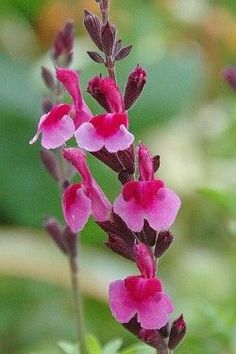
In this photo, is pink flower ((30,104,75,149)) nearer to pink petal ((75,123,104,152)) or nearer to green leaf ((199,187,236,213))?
pink petal ((75,123,104,152))

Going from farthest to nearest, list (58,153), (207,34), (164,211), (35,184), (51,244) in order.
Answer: (207,34) < (35,184) < (51,244) < (58,153) < (164,211)

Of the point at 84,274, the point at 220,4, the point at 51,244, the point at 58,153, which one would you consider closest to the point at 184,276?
the point at 84,274

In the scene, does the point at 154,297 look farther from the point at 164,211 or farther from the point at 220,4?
the point at 220,4

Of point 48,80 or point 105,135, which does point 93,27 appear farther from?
point 48,80

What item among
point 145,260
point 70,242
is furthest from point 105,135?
point 70,242

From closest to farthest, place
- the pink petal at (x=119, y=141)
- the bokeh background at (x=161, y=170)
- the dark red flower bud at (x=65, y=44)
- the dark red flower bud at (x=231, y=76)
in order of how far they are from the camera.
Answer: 1. the pink petal at (x=119, y=141)
2. the dark red flower bud at (x=65, y=44)
3. the dark red flower bud at (x=231, y=76)
4. the bokeh background at (x=161, y=170)

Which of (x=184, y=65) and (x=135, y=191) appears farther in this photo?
(x=184, y=65)

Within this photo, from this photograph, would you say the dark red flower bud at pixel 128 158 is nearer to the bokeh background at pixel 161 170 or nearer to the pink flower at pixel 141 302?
the pink flower at pixel 141 302

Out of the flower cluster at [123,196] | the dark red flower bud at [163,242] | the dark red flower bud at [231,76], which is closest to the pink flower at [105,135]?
the flower cluster at [123,196]

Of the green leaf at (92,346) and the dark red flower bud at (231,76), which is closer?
the green leaf at (92,346)
